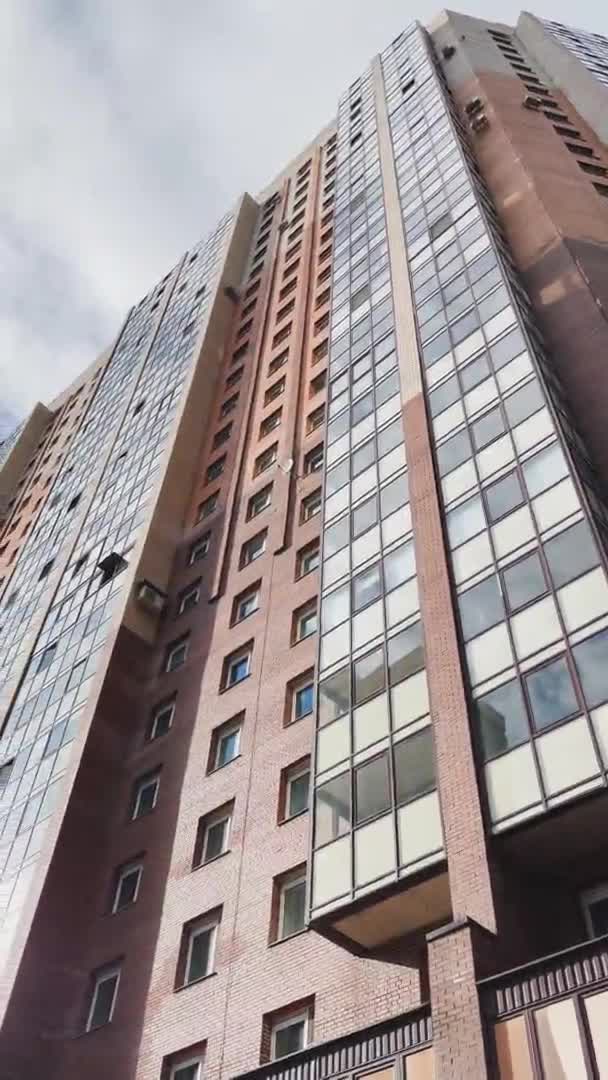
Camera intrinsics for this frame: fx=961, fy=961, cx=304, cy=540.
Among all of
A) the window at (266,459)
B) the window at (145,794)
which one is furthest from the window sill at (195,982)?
the window at (266,459)

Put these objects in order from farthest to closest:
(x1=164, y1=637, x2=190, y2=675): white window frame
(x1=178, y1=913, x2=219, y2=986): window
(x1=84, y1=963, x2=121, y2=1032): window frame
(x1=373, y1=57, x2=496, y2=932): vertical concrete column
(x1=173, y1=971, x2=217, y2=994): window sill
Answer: (x1=164, y1=637, x2=190, y2=675): white window frame → (x1=84, y1=963, x2=121, y2=1032): window frame → (x1=178, y1=913, x2=219, y2=986): window → (x1=173, y1=971, x2=217, y2=994): window sill → (x1=373, y1=57, x2=496, y2=932): vertical concrete column

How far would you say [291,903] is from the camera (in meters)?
16.6

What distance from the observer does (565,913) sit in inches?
486

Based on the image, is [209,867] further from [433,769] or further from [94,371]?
[94,371]

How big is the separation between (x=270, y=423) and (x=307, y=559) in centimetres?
965

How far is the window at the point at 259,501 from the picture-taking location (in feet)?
92.9

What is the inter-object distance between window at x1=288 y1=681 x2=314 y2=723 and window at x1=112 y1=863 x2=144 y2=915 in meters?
4.54

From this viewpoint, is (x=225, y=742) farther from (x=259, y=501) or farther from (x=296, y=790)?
(x=259, y=501)

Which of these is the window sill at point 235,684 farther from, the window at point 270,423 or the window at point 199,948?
the window at point 270,423

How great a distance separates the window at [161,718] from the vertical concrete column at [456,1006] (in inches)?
506

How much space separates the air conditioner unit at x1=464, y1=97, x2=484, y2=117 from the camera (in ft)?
130

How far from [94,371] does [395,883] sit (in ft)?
172

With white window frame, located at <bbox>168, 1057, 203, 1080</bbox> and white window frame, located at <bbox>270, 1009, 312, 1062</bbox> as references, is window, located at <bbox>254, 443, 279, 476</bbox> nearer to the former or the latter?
white window frame, located at <bbox>168, 1057, 203, 1080</bbox>

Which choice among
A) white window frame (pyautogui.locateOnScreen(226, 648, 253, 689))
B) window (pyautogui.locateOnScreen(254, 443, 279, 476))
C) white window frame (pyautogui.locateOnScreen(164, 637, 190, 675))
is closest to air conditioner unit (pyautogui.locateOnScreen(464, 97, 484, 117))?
window (pyautogui.locateOnScreen(254, 443, 279, 476))
